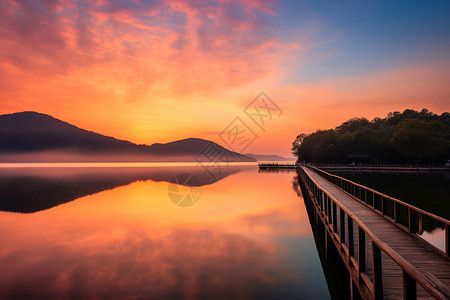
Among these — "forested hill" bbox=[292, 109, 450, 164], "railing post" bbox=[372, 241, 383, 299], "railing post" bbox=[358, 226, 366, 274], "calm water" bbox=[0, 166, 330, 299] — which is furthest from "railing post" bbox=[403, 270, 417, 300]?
"forested hill" bbox=[292, 109, 450, 164]

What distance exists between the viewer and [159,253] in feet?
45.4

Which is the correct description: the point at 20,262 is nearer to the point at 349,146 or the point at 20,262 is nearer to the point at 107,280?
the point at 107,280

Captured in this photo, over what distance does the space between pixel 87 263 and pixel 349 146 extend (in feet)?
322

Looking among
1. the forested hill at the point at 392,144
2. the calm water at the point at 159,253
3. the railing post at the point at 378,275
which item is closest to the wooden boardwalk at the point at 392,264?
the railing post at the point at 378,275

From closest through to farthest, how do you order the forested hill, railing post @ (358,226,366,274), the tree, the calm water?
1. railing post @ (358,226,366,274)
2. the calm water
3. the tree
4. the forested hill

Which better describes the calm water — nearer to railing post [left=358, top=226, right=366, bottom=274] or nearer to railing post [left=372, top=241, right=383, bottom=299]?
railing post [left=358, top=226, right=366, bottom=274]

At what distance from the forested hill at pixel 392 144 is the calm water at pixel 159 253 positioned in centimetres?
6406

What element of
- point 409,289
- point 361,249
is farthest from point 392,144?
point 409,289

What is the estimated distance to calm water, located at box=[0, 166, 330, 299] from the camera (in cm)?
985

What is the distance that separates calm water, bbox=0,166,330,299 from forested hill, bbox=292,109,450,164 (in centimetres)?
6406

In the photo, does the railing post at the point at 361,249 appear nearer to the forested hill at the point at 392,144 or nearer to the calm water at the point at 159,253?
the calm water at the point at 159,253

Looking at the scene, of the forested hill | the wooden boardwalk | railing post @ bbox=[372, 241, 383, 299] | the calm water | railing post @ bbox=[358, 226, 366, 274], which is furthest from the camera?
the forested hill

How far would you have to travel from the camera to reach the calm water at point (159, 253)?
985cm

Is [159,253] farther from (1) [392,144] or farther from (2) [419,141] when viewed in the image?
(1) [392,144]
